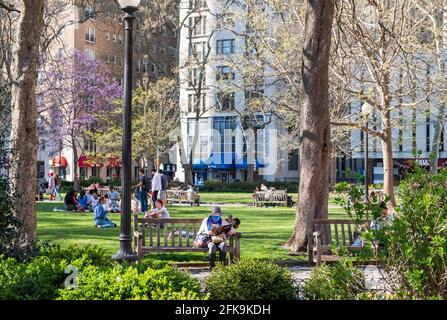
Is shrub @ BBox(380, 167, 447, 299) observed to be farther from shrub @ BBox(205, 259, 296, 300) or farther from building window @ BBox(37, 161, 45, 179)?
building window @ BBox(37, 161, 45, 179)

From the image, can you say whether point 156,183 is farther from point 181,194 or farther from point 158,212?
point 181,194

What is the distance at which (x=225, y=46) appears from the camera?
69.8 metres

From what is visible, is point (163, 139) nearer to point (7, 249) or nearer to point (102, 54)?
point (102, 54)

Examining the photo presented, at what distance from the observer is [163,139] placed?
1893 inches

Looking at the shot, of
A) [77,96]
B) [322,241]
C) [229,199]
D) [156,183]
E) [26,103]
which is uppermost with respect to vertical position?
[77,96]

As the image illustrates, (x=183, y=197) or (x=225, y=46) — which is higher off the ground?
(x=225, y=46)

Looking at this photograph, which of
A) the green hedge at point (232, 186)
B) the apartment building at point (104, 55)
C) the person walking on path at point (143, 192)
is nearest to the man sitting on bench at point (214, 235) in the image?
the person walking on path at point (143, 192)

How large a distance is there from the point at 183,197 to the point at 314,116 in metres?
19.6

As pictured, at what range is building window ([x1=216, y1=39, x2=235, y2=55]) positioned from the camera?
69.0 m

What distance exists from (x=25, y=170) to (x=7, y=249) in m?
3.39

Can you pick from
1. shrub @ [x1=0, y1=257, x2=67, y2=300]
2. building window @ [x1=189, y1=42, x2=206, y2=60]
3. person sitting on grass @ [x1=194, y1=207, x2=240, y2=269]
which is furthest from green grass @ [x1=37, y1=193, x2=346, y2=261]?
building window @ [x1=189, y1=42, x2=206, y2=60]

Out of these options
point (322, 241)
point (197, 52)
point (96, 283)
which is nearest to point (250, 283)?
point (96, 283)

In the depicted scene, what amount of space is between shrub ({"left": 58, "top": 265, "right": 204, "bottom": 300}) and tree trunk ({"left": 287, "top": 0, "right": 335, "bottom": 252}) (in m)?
7.30
